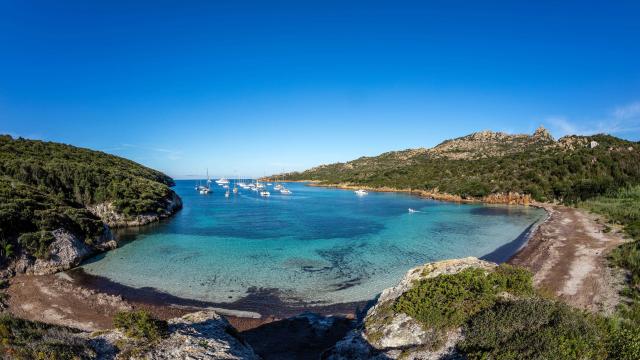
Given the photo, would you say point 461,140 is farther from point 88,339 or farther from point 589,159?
point 88,339

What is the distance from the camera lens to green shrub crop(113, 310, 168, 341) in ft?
24.6

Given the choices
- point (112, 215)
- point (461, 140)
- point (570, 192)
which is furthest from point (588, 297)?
point (461, 140)

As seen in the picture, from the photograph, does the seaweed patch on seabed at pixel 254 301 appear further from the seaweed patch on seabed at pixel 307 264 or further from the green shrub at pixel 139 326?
the green shrub at pixel 139 326

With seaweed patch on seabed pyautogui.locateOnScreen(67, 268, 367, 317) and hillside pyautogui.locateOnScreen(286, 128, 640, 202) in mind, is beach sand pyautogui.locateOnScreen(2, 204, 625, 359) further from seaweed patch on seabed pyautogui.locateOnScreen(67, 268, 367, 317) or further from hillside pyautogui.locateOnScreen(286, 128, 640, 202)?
hillside pyautogui.locateOnScreen(286, 128, 640, 202)

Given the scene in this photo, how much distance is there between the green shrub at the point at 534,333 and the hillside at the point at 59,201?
90.6 feet

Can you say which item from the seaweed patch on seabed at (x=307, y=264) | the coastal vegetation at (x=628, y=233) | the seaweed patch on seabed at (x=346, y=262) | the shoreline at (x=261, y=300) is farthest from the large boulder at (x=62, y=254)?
the coastal vegetation at (x=628, y=233)

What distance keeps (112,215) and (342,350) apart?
42171 mm

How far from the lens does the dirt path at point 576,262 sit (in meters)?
15.6

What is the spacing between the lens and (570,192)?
58.4 meters

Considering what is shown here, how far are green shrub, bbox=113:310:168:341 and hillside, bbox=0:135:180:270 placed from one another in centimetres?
2104

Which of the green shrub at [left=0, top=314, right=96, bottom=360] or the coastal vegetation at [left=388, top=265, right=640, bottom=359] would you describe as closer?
the green shrub at [left=0, top=314, right=96, bottom=360]

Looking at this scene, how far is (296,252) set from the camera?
2856 centimetres

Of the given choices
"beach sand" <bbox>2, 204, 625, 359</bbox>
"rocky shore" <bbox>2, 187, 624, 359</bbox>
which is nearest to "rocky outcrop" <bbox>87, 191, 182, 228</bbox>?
"rocky shore" <bbox>2, 187, 624, 359</bbox>

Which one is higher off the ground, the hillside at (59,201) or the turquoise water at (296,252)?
the hillside at (59,201)
